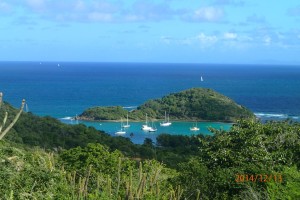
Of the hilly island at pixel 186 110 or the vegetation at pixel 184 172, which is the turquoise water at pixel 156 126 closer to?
the hilly island at pixel 186 110

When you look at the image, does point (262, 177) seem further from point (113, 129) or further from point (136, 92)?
point (136, 92)

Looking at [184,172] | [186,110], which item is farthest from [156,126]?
[184,172]
